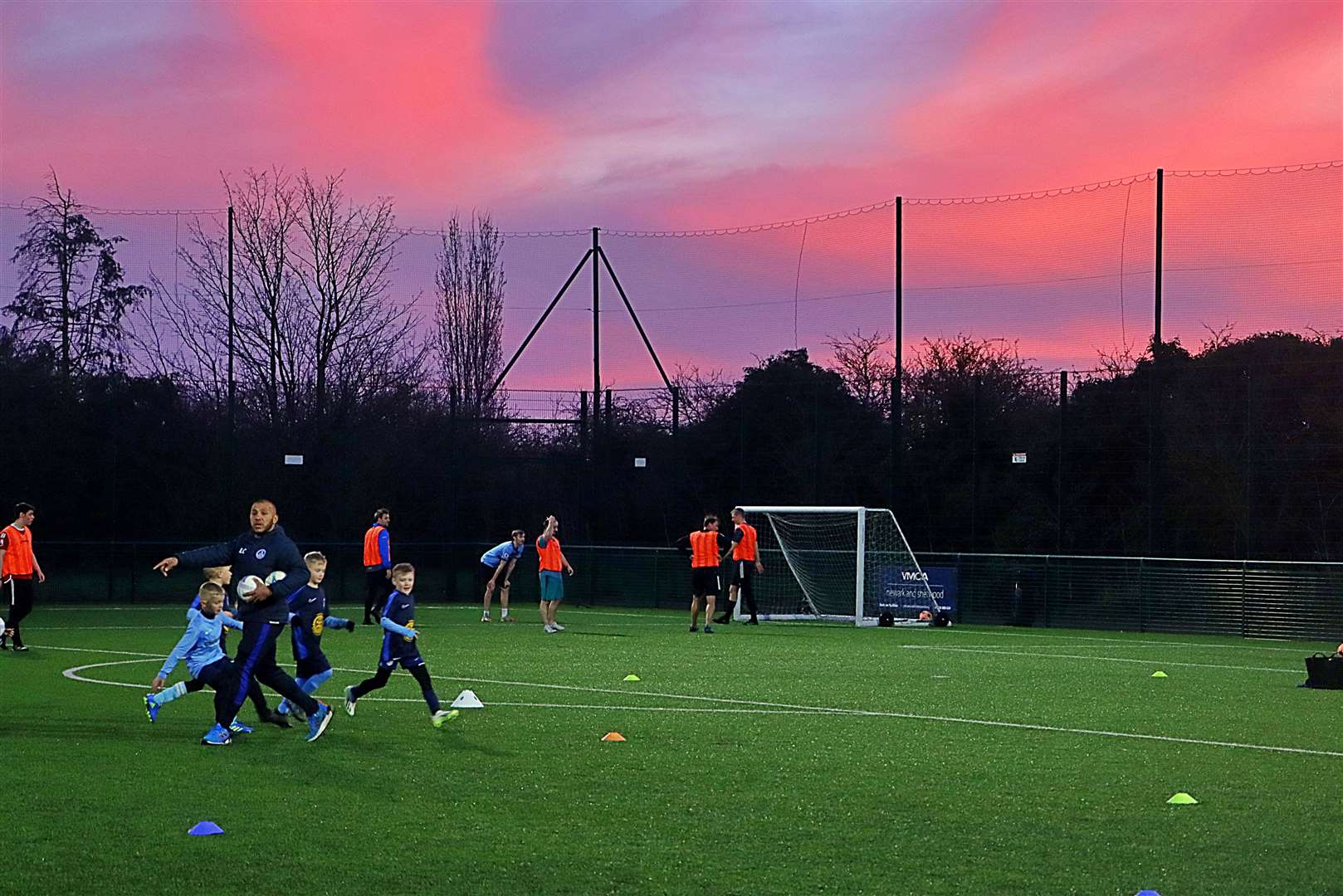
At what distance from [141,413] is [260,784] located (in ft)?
94.1

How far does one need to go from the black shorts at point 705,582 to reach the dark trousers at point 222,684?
12.5 meters

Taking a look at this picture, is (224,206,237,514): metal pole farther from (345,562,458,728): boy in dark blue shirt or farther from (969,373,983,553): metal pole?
(345,562,458,728): boy in dark blue shirt

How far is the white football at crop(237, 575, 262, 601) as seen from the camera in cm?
1116

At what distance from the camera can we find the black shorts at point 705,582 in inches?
936

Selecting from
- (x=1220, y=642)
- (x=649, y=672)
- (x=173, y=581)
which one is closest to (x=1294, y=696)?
(x=649, y=672)

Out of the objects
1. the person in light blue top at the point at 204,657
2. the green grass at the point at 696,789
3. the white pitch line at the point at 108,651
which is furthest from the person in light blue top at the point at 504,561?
the person in light blue top at the point at 204,657

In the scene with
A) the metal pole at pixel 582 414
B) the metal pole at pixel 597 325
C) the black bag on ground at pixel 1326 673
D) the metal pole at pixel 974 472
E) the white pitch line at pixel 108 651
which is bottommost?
the white pitch line at pixel 108 651

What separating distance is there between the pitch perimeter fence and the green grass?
880cm

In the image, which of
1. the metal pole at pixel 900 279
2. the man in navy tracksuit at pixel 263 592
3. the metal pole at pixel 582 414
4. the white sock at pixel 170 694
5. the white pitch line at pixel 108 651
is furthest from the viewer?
the metal pole at pixel 582 414

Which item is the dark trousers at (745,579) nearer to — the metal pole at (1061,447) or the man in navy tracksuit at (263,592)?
the metal pole at (1061,447)

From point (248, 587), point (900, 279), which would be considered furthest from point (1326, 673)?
point (900, 279)

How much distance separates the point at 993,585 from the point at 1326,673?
41.6ft

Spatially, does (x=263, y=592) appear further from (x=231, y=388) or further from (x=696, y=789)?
(x=231, y=388)

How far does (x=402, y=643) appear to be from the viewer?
478 inches
